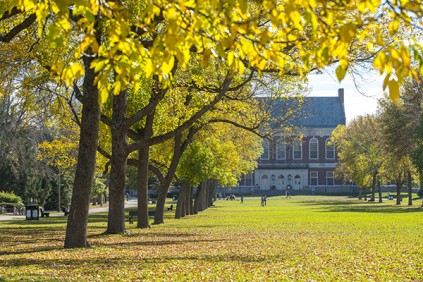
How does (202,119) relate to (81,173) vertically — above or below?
above

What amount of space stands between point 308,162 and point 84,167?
388 feet

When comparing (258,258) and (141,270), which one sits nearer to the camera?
(141,270)

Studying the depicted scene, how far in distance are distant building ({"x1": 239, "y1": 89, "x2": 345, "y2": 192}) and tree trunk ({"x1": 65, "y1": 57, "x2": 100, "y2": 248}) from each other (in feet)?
376

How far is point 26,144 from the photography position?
59.7 metres

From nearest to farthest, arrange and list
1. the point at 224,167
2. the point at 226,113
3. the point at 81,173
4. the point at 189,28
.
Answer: the point at 189,28, the point at 81,173, the point at 226,113, the point at 224,167

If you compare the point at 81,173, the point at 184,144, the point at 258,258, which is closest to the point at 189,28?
the point at 258,258

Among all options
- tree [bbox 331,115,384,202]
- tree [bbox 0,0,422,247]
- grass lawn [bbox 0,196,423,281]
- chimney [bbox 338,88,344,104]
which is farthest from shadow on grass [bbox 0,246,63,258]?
chimney [bbox 338,88,344,104]

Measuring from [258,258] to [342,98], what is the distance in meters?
122

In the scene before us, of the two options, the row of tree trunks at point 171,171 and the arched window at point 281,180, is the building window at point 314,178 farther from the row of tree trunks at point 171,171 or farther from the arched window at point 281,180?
the row of tree trunks at point 171,171

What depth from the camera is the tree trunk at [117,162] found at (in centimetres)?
2395

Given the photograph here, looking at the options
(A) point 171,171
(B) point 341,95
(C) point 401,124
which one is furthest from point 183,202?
(B) point 341,95

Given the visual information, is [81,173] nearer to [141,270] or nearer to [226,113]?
Answer: [141,270]

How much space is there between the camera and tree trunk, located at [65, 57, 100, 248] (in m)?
17.7

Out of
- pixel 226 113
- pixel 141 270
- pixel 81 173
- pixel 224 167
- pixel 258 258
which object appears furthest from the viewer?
pixel 224 167
